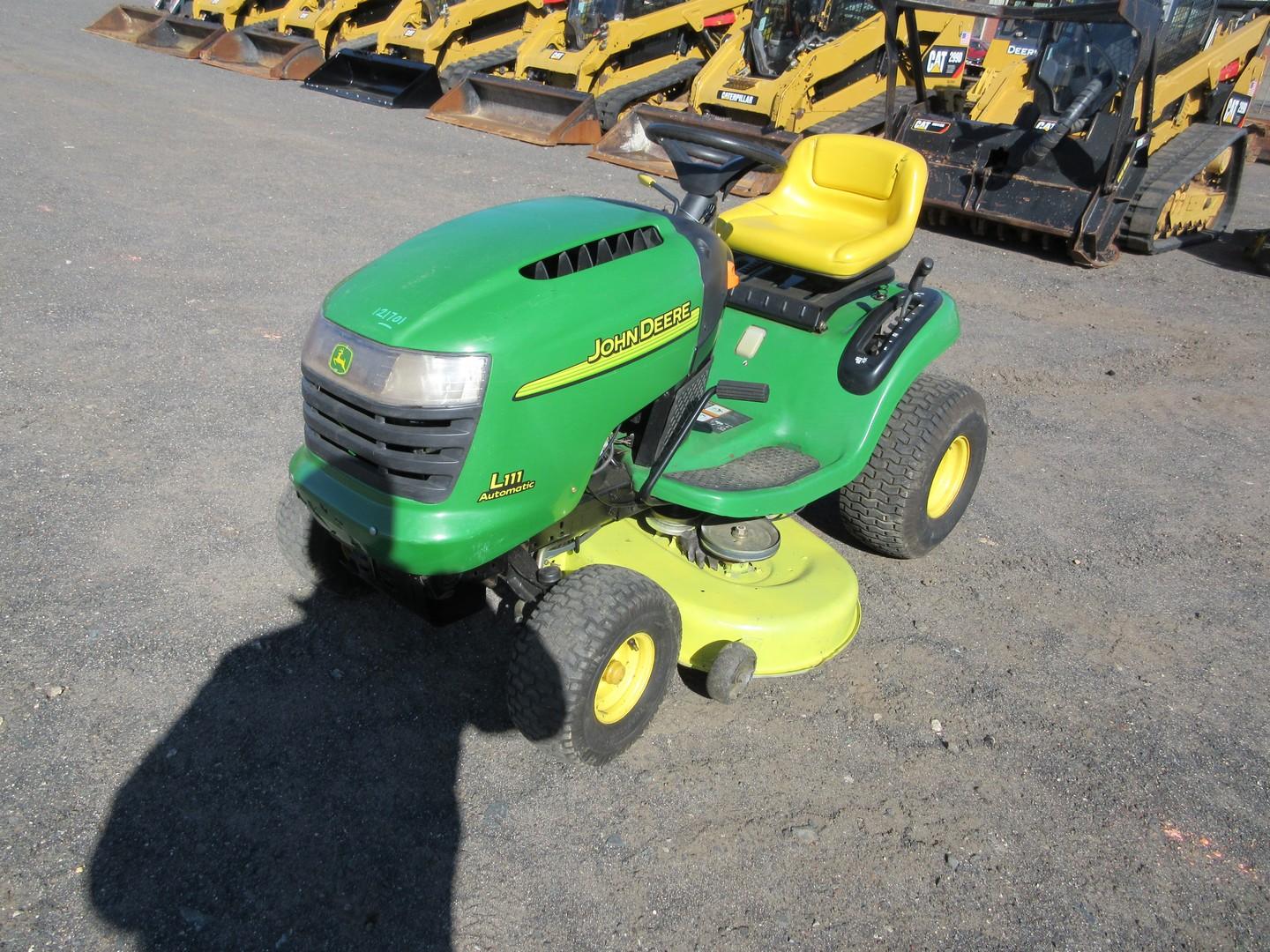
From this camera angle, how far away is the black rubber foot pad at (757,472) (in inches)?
103

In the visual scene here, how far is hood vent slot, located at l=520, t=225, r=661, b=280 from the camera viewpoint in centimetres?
210

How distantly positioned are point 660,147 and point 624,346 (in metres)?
7.20

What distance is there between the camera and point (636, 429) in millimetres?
2533

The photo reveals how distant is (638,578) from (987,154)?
20.9ft

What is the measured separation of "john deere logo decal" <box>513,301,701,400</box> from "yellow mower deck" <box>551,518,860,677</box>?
2.09ft

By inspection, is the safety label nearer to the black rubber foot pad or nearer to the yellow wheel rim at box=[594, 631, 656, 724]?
the black rubber foot pad

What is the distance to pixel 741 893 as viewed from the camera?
2135 millimetres

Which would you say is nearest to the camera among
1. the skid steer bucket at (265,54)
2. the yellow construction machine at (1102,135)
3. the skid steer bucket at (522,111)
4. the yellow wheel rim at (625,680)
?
the yellow wheel rim at (625,680)

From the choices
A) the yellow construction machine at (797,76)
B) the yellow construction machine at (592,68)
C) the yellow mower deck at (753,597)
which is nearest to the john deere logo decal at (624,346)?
the yellow mower deck at (753,597)

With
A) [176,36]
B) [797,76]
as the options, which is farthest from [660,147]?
→ [176,36]

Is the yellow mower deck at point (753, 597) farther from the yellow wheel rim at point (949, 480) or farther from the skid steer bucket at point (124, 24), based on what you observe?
the skid steer bucket at point (124, 24)

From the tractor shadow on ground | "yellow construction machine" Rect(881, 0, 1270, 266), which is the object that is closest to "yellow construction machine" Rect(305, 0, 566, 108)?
"yellow construction machine" Rect(881, 0, 1270, 266)

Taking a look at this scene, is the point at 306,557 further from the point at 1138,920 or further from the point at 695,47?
the point at 695,47

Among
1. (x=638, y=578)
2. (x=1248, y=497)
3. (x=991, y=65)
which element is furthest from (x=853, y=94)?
(x=638, y=578)
